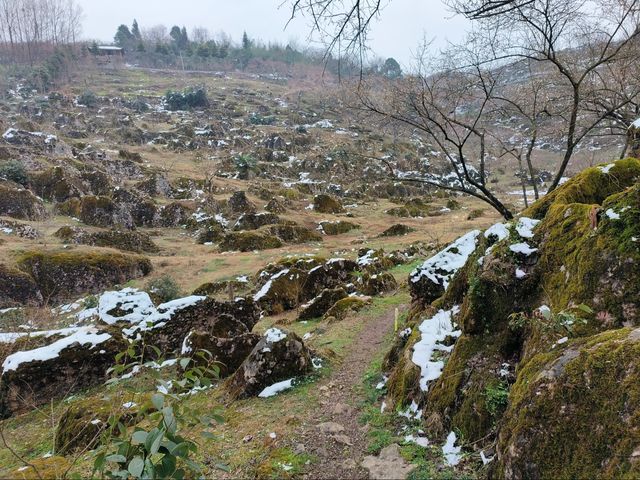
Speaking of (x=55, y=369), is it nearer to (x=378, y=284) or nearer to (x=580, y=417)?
(x=580, y=417)

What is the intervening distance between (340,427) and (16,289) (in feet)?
42.2

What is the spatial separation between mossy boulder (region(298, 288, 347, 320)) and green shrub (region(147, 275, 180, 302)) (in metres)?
4.69

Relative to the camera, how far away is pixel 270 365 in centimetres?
529

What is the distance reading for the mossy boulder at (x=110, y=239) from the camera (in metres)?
16.5

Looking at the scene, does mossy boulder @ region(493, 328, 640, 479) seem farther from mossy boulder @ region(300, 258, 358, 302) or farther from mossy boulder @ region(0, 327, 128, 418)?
mossy boulder @ region(300, 258, 358, 302)

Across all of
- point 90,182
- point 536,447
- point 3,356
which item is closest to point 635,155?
point 536,447

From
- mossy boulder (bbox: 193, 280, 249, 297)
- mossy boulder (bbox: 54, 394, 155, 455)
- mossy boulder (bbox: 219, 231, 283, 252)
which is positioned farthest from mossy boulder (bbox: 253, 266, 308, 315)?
mossy boulder (bbox: 219, 231, 283, 252)

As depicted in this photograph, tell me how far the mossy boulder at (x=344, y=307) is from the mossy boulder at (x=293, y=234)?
10528 mm

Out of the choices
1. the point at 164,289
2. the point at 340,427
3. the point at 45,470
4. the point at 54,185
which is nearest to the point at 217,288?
the point at 164,289

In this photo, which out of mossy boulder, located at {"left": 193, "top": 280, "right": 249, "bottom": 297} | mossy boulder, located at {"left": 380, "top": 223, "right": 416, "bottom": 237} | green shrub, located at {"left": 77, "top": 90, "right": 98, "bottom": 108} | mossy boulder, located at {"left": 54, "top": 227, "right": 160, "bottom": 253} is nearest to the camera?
mossy boulder, located at {"left": 193, "top": 280, "right": 249, "bottom": 297}

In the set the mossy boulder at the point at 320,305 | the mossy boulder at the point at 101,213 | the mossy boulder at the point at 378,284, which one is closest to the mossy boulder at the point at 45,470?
the mossy boulder at the point at 320,305

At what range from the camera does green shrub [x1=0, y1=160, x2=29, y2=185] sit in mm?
20469

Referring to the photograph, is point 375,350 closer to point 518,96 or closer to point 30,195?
point 518,96

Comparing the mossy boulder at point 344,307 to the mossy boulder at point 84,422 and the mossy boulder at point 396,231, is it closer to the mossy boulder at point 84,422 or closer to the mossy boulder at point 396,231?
the mossy boulder at point 84,422
